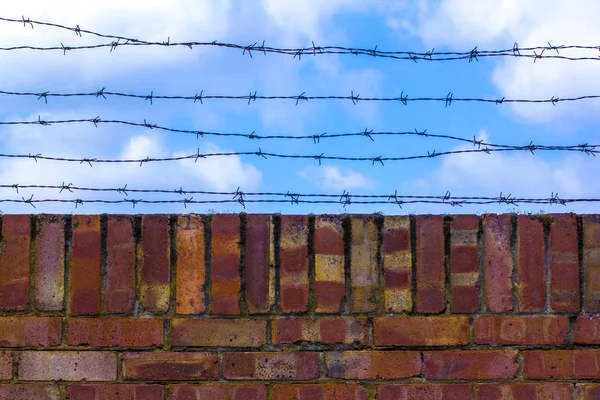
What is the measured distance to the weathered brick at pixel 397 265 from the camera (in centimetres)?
286

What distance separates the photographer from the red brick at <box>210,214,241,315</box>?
2852mm

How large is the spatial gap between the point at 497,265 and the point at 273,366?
0.84m

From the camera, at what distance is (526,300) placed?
9.51ft

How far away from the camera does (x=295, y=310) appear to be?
2.85 metres

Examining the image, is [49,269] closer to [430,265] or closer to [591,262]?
[430,265]

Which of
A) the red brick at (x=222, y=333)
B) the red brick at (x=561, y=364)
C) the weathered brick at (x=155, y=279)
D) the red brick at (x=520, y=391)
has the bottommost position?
the red brick at (x=520, y=391)

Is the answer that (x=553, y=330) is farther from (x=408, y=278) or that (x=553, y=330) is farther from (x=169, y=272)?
(x=169, y=272)

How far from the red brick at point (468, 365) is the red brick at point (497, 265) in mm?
162

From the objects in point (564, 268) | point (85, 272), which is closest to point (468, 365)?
point (564, 268)

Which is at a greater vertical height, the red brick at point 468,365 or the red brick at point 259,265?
the red brick at point 259,265

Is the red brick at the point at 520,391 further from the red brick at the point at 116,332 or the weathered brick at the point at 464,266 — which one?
the red brick at the point at 116,332

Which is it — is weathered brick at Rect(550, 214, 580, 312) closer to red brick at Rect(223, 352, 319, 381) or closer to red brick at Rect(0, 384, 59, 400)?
red brick at Rect(223, 352, 319, 381)

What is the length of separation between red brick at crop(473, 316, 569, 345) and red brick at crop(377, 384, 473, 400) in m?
0.18

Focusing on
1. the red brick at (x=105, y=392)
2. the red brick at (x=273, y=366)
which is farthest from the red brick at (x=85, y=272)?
the red brick at (x=273, y=366)
